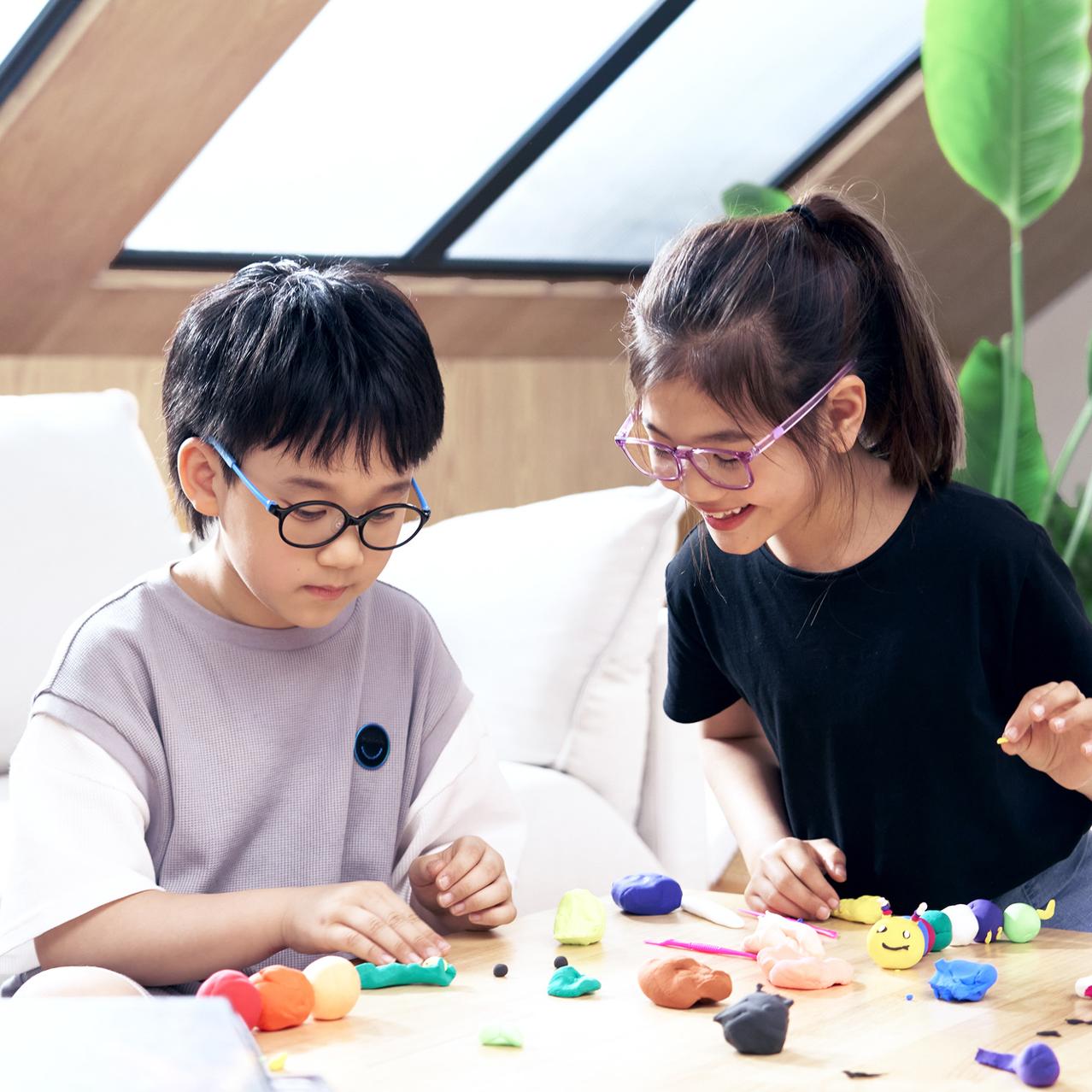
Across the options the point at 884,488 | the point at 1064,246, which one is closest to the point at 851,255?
the point at 884,488

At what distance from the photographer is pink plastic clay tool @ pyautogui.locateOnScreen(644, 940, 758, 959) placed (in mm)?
994

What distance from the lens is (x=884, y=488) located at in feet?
4.05

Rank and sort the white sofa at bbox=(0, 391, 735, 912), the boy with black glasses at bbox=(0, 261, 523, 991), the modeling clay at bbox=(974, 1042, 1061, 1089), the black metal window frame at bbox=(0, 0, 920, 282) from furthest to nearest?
the black metal window frame at bbox=(0, 0, 920, 282) → the white sofa at bbox=(0, 391, 735, 912) → the boy with black glasses at bbox=(0, 261, 523, 991) → the modeling clay at bbox=(974, 1042, 1061, 1089)

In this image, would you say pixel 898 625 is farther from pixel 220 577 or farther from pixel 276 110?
pixel 276 110

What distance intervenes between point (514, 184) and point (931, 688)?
2.41 meters

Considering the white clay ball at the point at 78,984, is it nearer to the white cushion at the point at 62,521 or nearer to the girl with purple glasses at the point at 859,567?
the girl with purple glasses at the point at 859,567

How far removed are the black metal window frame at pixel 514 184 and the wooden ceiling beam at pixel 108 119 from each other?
241 millimetres

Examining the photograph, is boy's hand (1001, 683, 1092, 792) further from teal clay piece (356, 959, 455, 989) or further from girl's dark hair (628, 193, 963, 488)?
teal clay piece (356, 959, 455, 989)

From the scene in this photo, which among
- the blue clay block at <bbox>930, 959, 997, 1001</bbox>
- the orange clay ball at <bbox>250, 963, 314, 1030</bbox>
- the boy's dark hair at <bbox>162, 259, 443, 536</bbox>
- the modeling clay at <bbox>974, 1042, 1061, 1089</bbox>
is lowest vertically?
the modeling clay at <bbox>974, 1042, 1061, 1089</bbox>

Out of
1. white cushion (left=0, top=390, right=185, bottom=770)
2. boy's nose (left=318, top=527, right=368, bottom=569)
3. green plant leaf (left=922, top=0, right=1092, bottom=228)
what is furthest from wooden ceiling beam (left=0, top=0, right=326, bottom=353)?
boy's nose (left=318, top=527, right=368, bottom=569)

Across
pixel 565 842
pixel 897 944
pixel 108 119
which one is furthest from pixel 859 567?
pixel 108 119

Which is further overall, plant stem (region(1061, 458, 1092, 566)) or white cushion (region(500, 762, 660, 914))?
plant stem (region(1061, 458, 1092, 566))

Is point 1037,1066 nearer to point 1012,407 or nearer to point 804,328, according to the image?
point 804,328

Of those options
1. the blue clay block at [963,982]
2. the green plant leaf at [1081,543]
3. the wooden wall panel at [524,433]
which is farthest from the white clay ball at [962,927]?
the wooden wall panel at [524,433]
